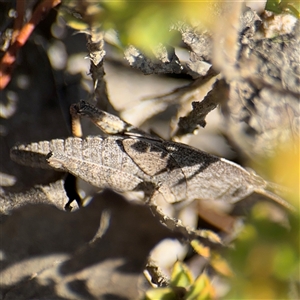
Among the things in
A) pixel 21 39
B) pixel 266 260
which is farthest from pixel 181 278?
pixel 21 39

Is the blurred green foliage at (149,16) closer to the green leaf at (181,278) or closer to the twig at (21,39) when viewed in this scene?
the green leaf at (181,278)

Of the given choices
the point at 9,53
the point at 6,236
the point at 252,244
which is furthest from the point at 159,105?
the point at 252,244

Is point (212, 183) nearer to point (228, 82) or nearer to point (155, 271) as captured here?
point (155, 271)

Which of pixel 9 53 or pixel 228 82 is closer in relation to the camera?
pixel 228 82

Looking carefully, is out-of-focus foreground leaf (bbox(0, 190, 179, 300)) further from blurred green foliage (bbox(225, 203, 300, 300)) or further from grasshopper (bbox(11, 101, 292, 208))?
blurred green foliage (bbox(225, 203, 300, 300))

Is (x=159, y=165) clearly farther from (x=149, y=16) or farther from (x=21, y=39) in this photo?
(x=149, y=16)

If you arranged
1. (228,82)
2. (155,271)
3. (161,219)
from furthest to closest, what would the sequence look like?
1. (161,219)
2. (155,271)
3. (228,82)
